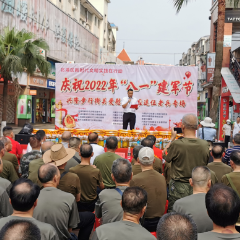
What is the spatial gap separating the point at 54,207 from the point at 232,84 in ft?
47.7

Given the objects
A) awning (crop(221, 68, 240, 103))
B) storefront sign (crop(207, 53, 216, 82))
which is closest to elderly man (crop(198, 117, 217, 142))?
awning (crop(221, 68, 240, 103))

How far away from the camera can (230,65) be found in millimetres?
17344

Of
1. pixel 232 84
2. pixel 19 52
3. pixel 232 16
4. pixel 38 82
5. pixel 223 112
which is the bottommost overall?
pixel 223 112

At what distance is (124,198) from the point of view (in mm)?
2344

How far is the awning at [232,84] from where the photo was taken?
14709mm

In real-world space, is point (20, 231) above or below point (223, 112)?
below

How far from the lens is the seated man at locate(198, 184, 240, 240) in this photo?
2.04m

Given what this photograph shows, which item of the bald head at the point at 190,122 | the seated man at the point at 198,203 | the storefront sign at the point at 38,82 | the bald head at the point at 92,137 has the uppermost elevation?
the storefront sign at the point at 38,82

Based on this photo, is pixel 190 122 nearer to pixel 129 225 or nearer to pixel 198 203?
pixel 198 203

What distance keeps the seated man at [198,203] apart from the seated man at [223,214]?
65 cm

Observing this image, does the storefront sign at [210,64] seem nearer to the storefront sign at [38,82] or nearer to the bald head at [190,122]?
the storefront sign at [38,82]

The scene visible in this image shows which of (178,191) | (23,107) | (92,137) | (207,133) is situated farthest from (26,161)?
(23,107)

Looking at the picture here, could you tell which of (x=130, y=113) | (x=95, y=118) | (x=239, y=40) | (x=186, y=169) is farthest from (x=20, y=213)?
(x=239, y=40)

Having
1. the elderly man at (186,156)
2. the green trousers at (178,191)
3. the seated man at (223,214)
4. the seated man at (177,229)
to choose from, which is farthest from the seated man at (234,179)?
the seated man at (177,229)
